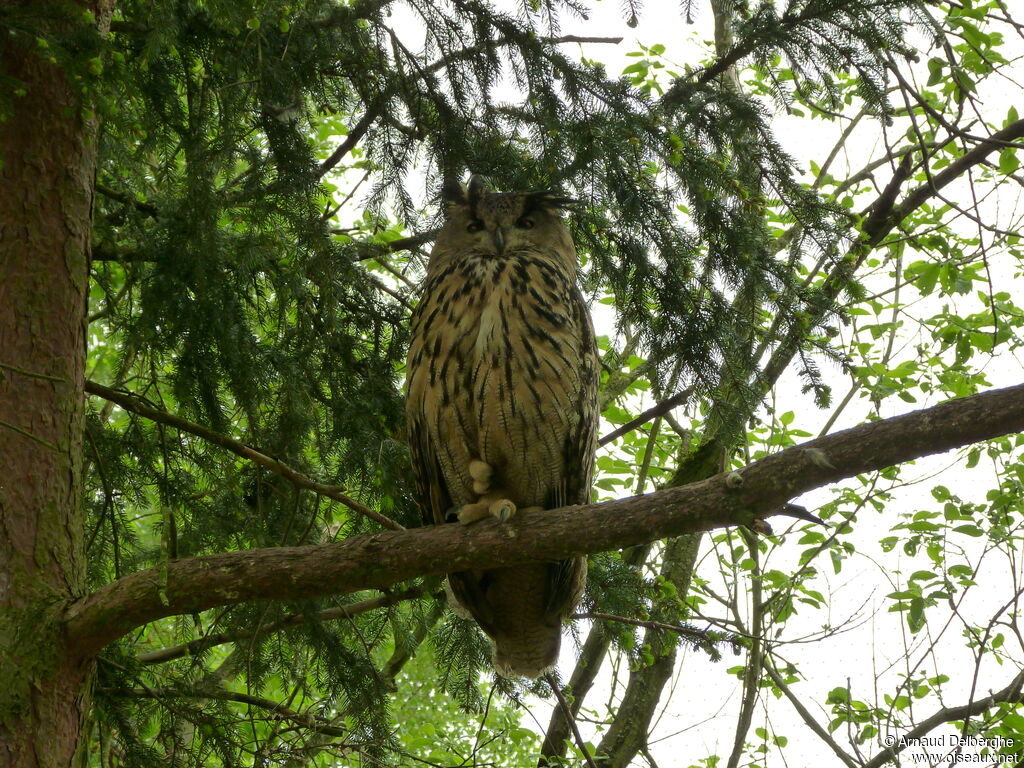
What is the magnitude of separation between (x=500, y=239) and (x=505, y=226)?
8 cm

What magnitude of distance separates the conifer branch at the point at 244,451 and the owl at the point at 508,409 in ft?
1.45

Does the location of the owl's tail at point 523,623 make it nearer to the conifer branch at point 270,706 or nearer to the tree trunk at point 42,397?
the conifer branch at point 270,706

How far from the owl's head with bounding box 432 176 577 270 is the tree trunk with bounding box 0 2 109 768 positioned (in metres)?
1.28

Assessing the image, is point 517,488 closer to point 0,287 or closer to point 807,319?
point 807,319

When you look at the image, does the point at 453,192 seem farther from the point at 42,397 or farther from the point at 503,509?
the point at 42,397

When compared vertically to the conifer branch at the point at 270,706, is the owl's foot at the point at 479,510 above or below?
above

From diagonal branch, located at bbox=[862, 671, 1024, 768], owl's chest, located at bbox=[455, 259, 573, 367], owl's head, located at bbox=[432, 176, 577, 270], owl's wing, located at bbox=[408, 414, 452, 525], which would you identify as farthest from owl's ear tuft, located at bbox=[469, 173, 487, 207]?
diagonal branch, located at bbox=[862, 671, 1024, 768]

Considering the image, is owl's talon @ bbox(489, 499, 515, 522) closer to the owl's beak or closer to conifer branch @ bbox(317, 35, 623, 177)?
the owl's beak

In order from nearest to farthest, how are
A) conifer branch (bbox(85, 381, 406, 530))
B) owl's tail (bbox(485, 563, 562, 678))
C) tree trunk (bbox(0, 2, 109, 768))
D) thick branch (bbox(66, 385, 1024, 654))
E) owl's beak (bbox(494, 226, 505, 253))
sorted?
thick branch (bbox(66, 385, 1024, 654))
tree trunk (bbox(0, 2, 109, 768))
conifer branch (bbox(85, 381, 406, 530))
owl's tail (bbox(485, 563, 562, 678))
owl's beak (bbox(494, 226, 505, 253))

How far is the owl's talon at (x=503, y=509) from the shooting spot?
2.74 meters

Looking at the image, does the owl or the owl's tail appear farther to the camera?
the owl's tail

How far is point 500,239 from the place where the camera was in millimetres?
3314

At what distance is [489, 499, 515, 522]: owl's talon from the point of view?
2736mm

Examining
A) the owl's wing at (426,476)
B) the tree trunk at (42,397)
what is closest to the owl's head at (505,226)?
the owl's wing at (426,476)
